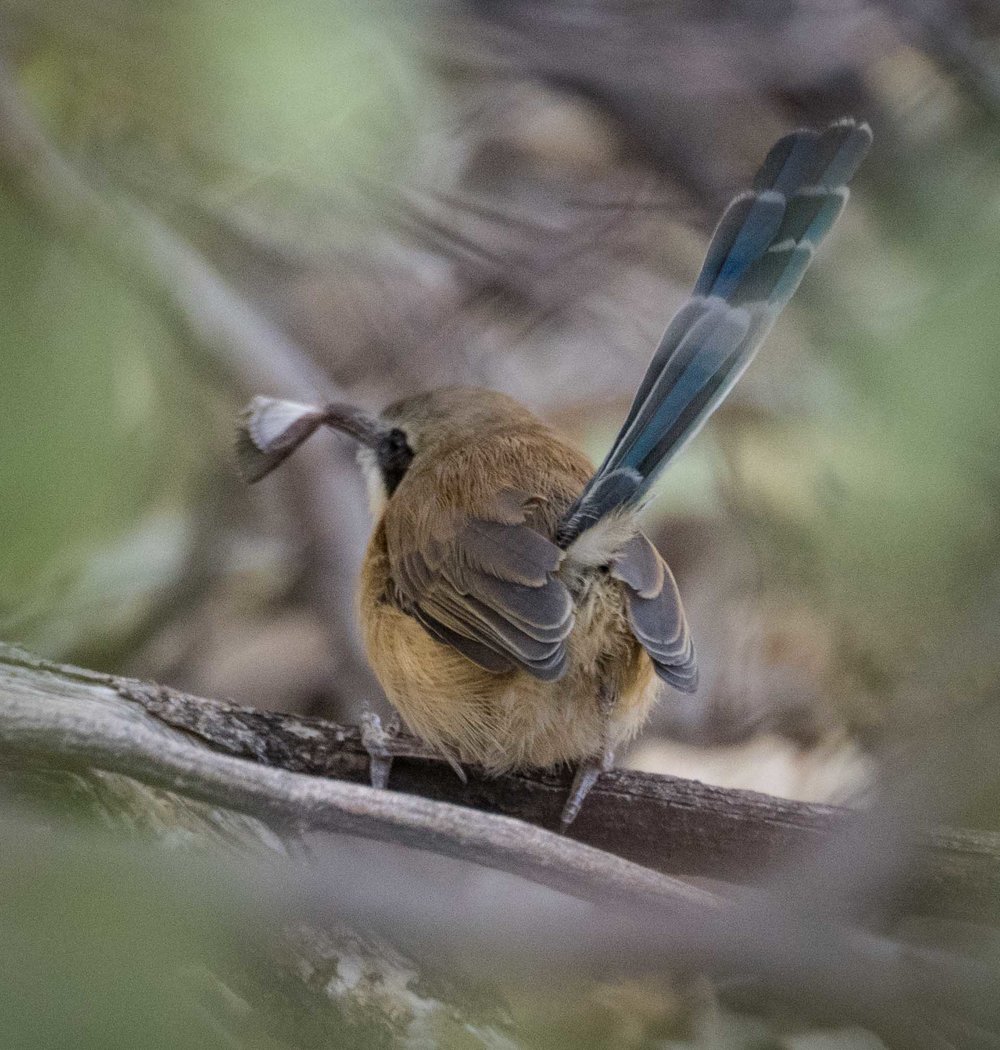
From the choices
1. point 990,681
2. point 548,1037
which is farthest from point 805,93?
point 548,1037

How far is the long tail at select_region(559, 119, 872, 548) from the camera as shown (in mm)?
1793

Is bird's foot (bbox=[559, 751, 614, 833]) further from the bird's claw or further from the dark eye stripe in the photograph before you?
the dark eye stripe

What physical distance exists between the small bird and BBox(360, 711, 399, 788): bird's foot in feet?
0.23

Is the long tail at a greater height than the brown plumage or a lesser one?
greater

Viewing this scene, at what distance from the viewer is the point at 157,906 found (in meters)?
0.75

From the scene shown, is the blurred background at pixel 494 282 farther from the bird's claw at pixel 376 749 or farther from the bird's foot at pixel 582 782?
the bird's claw at pixel 376 749

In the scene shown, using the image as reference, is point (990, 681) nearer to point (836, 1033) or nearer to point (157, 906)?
point (836, 1033)

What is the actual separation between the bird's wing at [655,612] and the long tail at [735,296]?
0.09 meters

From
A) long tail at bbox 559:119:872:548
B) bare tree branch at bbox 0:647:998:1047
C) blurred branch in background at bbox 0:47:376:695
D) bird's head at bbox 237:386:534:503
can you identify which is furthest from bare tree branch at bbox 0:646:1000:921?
blurred branch in background at bbox 0:47:376:695

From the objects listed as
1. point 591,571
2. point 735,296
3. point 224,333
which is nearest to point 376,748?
point 591,571

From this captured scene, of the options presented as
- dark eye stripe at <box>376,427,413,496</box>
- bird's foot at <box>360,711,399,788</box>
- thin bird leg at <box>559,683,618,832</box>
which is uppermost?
dark eye stripe at <box>376,427,413,496</box>

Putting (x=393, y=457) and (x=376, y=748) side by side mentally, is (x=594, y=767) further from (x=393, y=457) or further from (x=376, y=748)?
(x=393, y=457)

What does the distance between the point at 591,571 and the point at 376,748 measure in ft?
1.46

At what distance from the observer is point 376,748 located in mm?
1906
